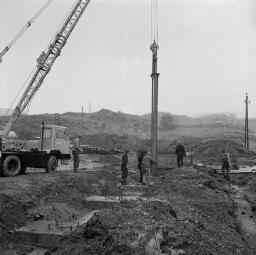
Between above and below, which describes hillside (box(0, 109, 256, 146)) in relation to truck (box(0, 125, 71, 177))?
above

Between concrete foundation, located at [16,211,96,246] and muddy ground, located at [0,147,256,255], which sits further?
concrete foundation, located at [16,211,96,246]

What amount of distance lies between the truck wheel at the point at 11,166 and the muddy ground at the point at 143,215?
2147 mm

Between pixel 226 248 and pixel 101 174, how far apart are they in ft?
39.8

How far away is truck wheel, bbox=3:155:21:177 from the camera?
16.4 m

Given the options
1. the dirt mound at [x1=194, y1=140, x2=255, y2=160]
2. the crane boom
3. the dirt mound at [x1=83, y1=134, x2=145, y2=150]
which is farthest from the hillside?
the crane boom

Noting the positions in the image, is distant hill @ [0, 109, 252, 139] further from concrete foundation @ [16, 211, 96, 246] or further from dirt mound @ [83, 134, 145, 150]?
concrete foundation @ [16, 211, 96, 246]

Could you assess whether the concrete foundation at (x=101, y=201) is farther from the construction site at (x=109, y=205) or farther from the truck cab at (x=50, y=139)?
the truck cab at (x=50, y=139)

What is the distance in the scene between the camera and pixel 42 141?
1789cm

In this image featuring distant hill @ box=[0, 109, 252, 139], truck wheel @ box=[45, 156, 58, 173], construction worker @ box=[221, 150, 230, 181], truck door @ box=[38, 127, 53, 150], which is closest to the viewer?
truck wheel @ box=[45, 156, 58, 173]

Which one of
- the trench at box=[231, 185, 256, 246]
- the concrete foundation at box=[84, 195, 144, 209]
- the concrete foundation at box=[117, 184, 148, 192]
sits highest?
the concrete foundation at box=[117, 184, 148, 192]

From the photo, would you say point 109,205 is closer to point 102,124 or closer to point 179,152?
point 179,152

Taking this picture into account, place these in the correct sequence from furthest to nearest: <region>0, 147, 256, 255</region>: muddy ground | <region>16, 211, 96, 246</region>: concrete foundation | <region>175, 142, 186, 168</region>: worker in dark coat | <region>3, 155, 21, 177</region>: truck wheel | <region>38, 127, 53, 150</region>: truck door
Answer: <region>175, 142, 186, 168</region>: worker in dark coat
<region>38, 127, 53, 150</region>: truck door
<region>3, 155, 21, 177</region>: truck wheel
<region>16, 211, 96, 246</region>: concrete foundation
<region>0, 147, 256, 255</region>: muddy ground

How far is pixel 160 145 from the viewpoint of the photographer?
5022 cm

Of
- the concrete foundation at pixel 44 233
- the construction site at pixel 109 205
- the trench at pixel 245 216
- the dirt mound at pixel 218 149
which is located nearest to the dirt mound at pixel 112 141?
the dirt mound at pixel 218 149
